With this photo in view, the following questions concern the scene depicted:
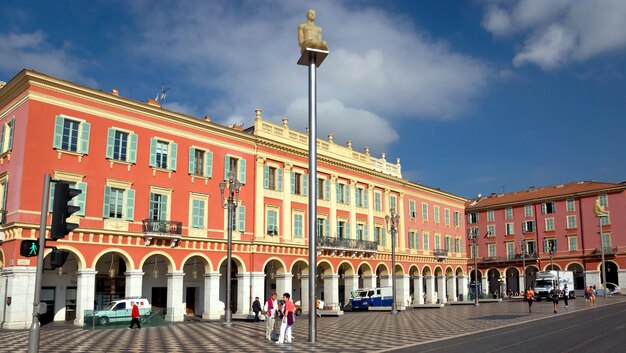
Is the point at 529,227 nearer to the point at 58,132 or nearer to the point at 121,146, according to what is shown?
the point at 121,146

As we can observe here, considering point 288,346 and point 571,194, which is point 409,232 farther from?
point 288,346

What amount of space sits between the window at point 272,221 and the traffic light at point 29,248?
1188 inches

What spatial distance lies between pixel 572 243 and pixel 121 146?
207 feet

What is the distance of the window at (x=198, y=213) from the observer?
3731 cm

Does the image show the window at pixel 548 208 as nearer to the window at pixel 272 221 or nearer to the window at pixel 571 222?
the window at pixel 571 222

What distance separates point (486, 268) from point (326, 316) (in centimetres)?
5047

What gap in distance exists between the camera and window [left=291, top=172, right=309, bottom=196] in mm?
44906

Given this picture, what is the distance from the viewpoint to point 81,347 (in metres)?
19.0

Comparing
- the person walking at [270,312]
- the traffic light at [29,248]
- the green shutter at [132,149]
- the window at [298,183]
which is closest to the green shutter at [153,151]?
the green shutter at [132,149]

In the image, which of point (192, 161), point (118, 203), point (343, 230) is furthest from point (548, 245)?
point (118, 203)

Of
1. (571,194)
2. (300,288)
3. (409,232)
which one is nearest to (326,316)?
(300,288)

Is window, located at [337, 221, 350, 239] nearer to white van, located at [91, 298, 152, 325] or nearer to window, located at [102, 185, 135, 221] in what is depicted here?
window, located at [102, 185, 135, 221]

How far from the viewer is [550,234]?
77875 mm

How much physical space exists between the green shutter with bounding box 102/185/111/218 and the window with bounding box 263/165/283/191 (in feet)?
41.3
